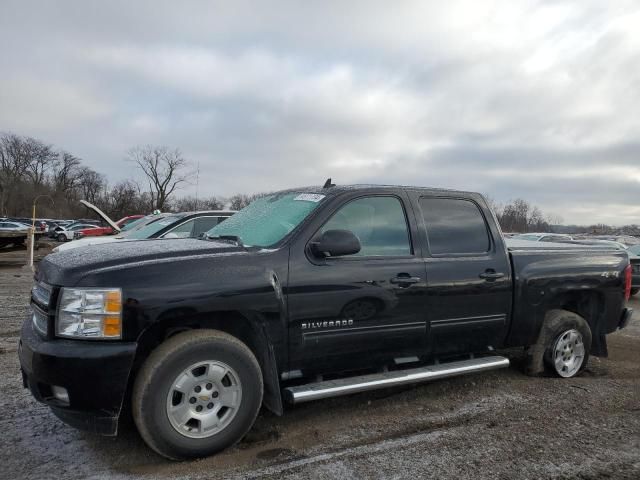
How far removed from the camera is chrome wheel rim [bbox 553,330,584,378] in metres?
4.92

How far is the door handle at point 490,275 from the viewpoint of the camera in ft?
14.1

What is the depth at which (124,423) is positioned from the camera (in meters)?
3.75

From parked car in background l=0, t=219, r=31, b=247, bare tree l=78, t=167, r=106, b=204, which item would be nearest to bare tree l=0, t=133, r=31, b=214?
bare tree l=78, t=167, r=106, b=204

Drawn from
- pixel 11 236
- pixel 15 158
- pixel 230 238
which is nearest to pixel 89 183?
pixel 15 158

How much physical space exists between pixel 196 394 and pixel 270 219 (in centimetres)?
151

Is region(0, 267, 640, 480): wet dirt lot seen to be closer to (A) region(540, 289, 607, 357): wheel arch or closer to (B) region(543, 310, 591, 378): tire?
(B) region(543, 310, 591, 378): tire

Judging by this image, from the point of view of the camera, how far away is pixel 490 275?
4344 mm

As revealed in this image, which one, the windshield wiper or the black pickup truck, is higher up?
the windshield wiper

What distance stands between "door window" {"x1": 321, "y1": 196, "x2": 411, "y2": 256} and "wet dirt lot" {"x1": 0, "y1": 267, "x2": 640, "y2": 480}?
1.35 metres

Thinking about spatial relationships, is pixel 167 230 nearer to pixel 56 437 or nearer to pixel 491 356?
pixel 56 437

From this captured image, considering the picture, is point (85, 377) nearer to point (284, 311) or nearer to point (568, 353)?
point (284, 311)

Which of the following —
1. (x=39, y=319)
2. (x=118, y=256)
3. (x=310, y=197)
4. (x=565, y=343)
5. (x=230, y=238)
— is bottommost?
(x=565, y=343)

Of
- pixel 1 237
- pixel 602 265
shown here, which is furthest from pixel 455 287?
pixel 1 237

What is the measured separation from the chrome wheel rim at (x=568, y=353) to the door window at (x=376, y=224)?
214 cm
